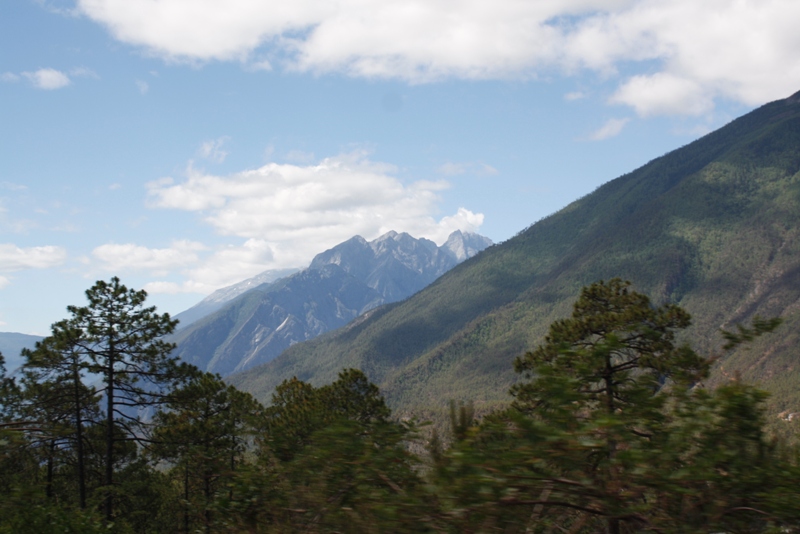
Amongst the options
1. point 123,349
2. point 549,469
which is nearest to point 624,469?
point 549,469

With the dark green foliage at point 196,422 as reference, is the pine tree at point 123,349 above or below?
above

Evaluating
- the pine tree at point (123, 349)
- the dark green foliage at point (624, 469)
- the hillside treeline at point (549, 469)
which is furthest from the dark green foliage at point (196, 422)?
the dark green foliage at point (624, 469)

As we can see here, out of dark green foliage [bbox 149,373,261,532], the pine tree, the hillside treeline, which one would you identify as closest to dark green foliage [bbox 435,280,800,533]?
the hillside treeline

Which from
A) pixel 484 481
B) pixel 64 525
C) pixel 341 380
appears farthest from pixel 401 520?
pixel 341 380

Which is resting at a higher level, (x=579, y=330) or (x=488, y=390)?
(x=579, y=330)

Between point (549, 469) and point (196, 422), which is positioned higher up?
point (549, 469)

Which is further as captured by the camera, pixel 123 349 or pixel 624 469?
pixel 123 349

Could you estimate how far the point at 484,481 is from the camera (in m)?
3.20

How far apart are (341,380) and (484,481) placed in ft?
69.1

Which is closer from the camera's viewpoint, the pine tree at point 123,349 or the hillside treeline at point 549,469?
the hillside treeline at point 549,469

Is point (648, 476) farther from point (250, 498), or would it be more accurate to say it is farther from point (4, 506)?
point (4, 506)

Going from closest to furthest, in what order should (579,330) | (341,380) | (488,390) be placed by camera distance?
(579,330), (341,380), (488,390)

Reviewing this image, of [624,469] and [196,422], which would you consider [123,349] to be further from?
[624,469]

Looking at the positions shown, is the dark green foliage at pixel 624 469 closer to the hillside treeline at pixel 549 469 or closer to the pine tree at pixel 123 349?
the hillside treeline at pixel 549 469
